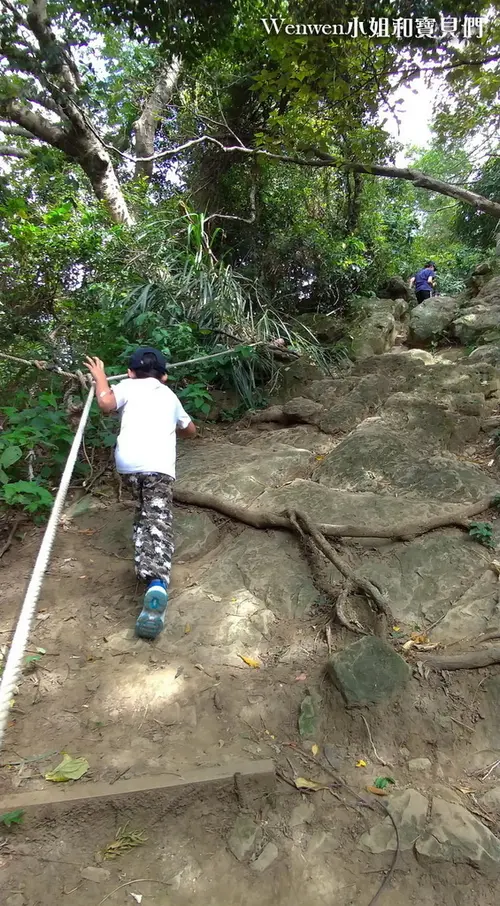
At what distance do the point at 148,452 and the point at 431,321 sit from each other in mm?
6457

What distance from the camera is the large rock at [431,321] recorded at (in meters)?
7.56

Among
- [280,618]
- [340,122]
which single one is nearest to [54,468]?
[280,618]

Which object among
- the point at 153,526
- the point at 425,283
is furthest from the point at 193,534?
the point at 425,283

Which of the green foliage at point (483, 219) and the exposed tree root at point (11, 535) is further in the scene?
the green foliage at point (483, 219)

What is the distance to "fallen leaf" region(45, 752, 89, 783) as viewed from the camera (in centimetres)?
163

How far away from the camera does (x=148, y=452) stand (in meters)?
2.63

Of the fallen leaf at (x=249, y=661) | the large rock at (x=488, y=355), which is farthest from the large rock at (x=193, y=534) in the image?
the large rock at (x=488, y=355)

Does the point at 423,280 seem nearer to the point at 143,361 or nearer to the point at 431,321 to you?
the point at 431,321

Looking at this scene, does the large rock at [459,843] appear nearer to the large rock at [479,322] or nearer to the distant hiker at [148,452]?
the distant hiker at [148,452]

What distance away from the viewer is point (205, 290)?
542cm

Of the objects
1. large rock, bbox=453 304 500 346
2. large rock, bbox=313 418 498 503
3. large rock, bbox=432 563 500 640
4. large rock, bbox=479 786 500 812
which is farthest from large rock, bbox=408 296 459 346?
large rock, bbox=479 786 500 812

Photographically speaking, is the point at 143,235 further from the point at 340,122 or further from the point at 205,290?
the point at 340,122

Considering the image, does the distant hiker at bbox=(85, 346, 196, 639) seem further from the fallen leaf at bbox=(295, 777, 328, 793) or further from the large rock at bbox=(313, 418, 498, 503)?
the large rock at bbox=(313, 418, 498, 503)

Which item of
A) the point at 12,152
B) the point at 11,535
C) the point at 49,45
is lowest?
the point at 11,535
